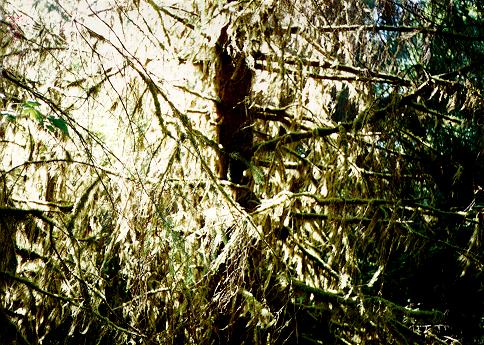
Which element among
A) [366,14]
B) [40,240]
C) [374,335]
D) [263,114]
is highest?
[366,14]

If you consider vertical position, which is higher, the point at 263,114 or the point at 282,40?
the point at 282,40

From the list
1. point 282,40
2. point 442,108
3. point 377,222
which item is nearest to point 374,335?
point 377,222

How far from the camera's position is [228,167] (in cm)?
372

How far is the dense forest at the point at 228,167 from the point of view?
2740mm

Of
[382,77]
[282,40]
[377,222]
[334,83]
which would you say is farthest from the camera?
[334,83]

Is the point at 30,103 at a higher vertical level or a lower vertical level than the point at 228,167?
higher

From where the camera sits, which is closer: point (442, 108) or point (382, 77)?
point (382, 77)

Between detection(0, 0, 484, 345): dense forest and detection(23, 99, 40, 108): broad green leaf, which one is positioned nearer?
detection(23, 99, 40, 108): broad green leaf

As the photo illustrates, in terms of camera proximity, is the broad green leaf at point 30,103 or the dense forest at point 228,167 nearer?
the broad green leaf at point 30,103

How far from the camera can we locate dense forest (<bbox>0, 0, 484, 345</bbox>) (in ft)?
8.99

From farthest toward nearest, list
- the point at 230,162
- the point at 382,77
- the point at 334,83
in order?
1. the point at 334,83
2. the point at 230,162
3. the point at 382,77

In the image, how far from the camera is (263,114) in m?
3.98

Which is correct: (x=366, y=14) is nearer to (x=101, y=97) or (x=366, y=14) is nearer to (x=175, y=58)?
(x=175, y=58)

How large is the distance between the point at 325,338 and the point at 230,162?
259 cm
